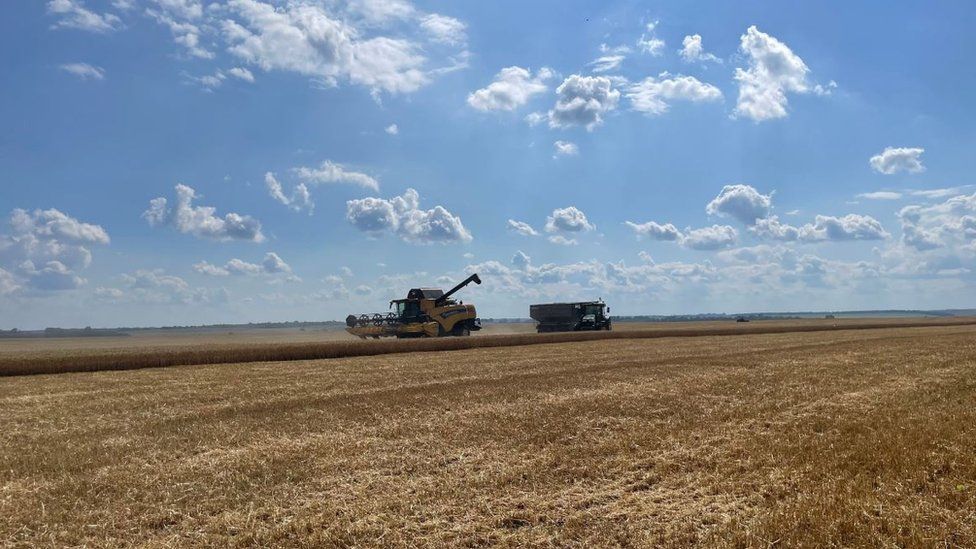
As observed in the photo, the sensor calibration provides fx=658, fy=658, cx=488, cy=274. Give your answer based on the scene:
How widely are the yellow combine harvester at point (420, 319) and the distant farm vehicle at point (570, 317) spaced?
1382cm

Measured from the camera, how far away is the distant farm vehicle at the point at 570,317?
208ft

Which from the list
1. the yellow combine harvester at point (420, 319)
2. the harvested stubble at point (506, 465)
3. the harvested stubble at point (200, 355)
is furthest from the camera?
the yellow combine harvester at point (420, 319)

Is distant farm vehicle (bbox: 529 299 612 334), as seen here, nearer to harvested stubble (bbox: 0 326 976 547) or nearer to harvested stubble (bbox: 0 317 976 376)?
harvested stubble (bbox: 0 317 976 376)

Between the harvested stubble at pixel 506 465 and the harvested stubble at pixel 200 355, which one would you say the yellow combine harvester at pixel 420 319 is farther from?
the harvested stubble at pixel 506 465

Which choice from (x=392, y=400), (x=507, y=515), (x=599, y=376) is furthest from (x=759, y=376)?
(x=507, y=515)

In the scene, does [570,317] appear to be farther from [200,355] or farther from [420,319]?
[200,355]

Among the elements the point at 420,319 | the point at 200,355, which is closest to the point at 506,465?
the point at 200,355

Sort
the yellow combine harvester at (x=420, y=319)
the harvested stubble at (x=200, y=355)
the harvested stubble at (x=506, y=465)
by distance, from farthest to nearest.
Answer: the yellow combine harvester at (x=420, y=319)
the harvested stubble at (x=200, y=355)
the harvested stubble at (x=506, y=465)

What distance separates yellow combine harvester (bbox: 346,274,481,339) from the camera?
164 feet

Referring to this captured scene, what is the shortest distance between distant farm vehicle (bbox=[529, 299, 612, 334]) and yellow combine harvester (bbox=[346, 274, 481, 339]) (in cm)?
1382

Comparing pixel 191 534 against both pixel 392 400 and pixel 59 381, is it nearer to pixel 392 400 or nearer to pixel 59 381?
pixel 392 400

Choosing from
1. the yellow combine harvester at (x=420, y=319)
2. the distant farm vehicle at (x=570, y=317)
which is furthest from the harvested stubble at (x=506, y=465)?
the distant farm vehicle at (x=570, y=317)

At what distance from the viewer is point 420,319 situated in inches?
1981

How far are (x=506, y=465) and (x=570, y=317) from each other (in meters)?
54.4
